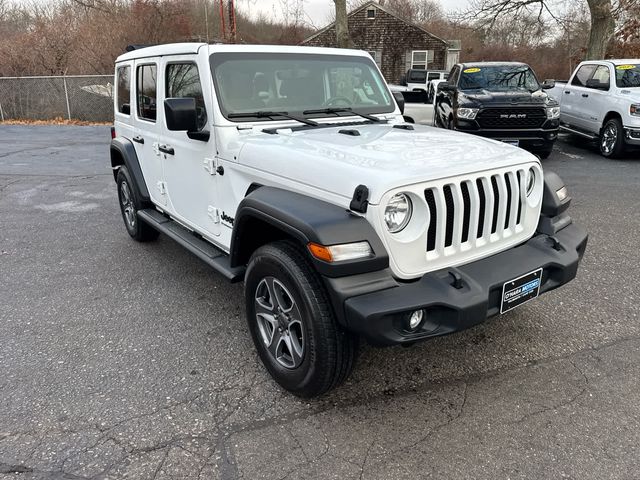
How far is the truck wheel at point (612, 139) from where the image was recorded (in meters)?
9.65

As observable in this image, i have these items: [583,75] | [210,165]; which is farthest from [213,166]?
[583,75]

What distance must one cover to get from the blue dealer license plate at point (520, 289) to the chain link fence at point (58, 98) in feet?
58.9

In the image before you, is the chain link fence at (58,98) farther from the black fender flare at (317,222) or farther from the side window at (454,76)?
the black fender flare at (317,222)

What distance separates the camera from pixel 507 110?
909 cm

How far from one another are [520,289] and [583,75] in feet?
34.6

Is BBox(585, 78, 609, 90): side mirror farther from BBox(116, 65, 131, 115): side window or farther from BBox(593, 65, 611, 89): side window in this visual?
BBox(116, 65, 131, 115): side window

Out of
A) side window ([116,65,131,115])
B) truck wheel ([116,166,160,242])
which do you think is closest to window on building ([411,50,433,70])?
side window ([116,65,131,115])

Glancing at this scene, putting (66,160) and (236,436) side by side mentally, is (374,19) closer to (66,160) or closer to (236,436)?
(66,160)

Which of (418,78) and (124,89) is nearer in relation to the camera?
(124,89)

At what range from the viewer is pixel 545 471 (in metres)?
2.29

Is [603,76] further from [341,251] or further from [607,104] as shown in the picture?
[341,251]

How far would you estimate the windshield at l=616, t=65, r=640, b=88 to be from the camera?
9.81 metres

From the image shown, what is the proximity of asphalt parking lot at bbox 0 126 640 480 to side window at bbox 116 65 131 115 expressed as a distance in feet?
5.52

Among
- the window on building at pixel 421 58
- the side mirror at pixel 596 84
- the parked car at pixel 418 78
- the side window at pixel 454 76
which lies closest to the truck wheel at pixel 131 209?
the parked car at pixel 418 78
